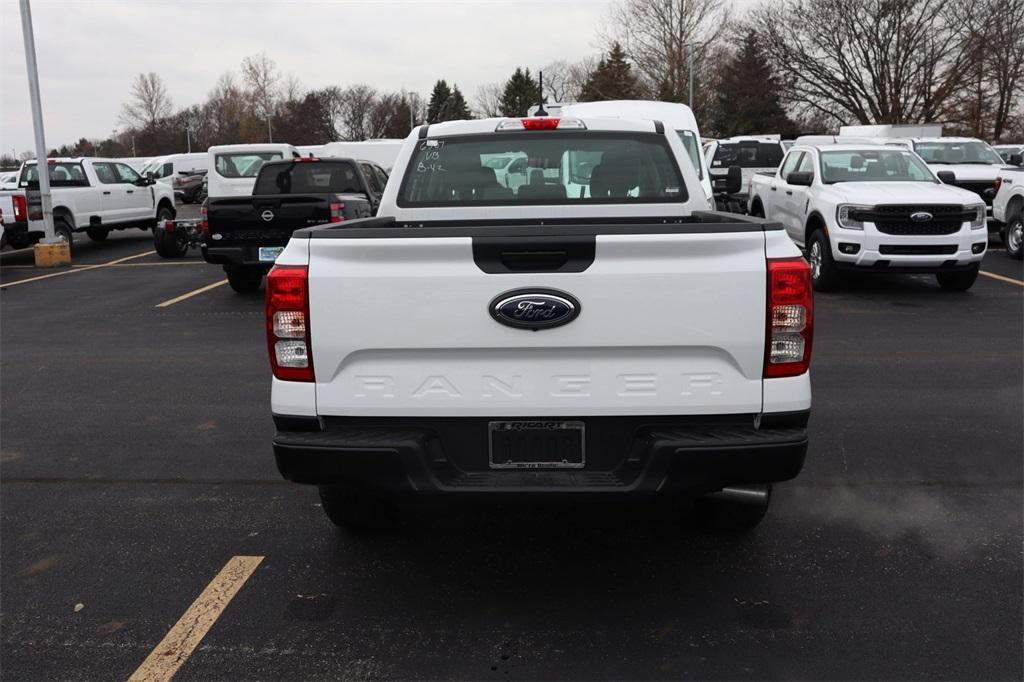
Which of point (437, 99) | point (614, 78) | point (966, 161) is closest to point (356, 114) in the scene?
point (437, 99)

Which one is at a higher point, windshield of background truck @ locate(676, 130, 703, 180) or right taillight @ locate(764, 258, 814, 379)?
windshield of background truck @ locate(676, 130, 703, 180)

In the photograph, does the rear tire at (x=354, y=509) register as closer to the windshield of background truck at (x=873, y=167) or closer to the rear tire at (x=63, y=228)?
the windshield of background truck at (x=873, y=167)

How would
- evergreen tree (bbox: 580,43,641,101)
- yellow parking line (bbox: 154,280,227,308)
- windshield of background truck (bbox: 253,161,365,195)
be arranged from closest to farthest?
1. yellow parking line (bbox: 154,280,227,308)
2. windshield of background truck (bbox: 253,161,365,195)
3. evergreen tree (bbox: 580,43,641,101)

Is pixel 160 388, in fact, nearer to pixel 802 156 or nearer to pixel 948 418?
pixel 948 418

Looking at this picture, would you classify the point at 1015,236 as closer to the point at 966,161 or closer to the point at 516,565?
the point at 966,161

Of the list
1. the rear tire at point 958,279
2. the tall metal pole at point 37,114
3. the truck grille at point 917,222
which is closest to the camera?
the truck grille at point 917,222

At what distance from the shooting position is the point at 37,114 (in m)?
17.2

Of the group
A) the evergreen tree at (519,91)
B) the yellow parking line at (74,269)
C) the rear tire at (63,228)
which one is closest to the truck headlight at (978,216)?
the yellow parking line at (74,269)

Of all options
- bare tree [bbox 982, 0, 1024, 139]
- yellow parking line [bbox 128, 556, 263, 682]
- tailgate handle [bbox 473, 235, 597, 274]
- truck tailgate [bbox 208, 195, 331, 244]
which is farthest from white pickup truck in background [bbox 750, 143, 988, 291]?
bare tree [bbox 982, 0, 1024, 139]

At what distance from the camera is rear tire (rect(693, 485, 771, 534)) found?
4180mm

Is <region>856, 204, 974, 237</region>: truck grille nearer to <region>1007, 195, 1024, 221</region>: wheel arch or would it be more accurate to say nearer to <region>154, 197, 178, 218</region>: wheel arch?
<region>1007, 195, 1024, 221</region>: wheel arch

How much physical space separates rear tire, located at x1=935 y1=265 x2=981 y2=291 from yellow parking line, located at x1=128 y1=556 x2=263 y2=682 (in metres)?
9.75

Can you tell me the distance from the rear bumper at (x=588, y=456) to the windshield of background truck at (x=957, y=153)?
653 inches

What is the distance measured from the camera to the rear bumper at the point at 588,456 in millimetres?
3258
